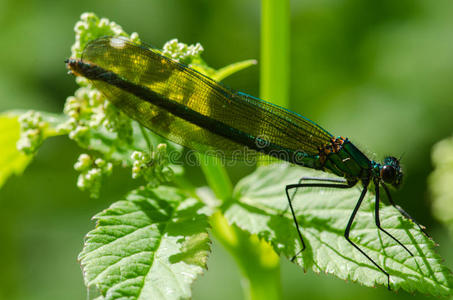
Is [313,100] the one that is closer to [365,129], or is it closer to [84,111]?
[365,129]

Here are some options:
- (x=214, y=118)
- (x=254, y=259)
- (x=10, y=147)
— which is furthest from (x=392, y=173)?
(x=10, y=147)

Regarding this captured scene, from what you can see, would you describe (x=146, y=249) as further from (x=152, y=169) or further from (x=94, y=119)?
(x=94, y=119)

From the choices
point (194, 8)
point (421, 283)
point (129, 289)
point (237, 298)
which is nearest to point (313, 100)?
point (194, 8)

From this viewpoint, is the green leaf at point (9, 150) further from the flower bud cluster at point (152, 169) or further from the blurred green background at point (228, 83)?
the blurred green background at point (228, 83)

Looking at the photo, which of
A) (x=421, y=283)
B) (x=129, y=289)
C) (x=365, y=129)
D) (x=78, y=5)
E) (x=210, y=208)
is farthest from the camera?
(x=78, y=5)

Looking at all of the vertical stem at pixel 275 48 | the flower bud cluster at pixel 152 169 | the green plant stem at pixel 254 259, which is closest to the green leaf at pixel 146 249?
the flower bud cluster at pixel 152 169

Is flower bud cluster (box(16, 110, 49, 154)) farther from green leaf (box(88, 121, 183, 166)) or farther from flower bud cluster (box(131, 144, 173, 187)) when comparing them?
flower bud cluster (box(131, 144, 173, 187))
